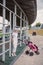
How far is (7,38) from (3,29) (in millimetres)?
1357

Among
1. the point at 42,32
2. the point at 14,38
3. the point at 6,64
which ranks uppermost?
the point at 14,38

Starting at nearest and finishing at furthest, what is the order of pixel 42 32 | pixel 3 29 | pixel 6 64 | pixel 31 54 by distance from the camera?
pixel 6 64 → pixel 3 29 → pixel 31 54 → pixel 42 32

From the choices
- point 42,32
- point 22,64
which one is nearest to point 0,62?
point 22,64

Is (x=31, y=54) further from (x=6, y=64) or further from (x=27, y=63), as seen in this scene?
(x=6, y=64)

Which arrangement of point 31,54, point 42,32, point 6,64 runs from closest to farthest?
1. point 6,64
2. point 31,54
3. point 42,32

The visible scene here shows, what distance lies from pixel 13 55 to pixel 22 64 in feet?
4.96

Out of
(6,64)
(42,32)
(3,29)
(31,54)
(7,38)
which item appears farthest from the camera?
(42,32)

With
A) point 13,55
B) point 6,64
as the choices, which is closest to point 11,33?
point 13,55

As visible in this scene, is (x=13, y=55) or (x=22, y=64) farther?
(x=13, y=55)

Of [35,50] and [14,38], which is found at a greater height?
[14,38]

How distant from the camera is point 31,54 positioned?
1192cm

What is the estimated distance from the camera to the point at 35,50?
12336 millimetres

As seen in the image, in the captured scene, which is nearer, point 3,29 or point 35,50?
point 3,29

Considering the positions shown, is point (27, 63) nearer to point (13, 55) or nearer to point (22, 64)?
point (22, 64)
